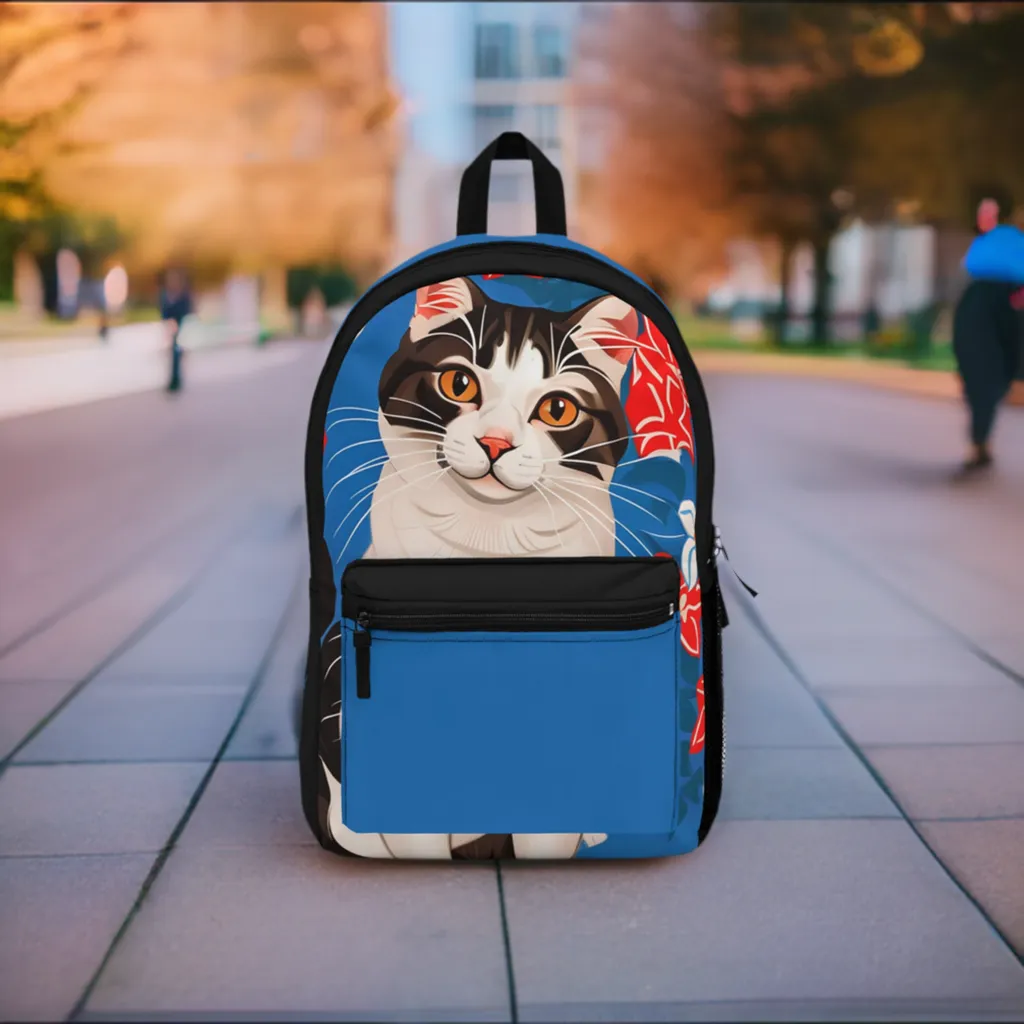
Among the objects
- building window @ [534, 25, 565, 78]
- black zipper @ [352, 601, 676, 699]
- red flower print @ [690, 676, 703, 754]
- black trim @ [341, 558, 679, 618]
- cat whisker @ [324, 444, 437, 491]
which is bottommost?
red flower print @ [690, 676, 703, 754]

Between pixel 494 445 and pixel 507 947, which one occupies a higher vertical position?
pixel 494 445

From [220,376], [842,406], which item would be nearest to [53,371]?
[220,376]

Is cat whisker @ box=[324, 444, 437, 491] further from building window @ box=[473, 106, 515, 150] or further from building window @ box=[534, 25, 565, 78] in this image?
building window @ box=[473, 106, 515, 150]

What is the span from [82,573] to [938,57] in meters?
15.6

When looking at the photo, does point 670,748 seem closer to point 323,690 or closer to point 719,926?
point 719,926

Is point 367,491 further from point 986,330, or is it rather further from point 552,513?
point 986,330

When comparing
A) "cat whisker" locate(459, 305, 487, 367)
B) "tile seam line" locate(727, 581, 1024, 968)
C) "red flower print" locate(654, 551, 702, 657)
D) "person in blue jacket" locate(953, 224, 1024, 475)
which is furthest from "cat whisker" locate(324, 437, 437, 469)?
"person in blue jacket" locate(953, 224, 1024, 475)

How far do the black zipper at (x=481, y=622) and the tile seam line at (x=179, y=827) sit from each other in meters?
0.56

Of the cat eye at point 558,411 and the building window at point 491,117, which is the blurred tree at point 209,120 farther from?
the building window at point 491,117

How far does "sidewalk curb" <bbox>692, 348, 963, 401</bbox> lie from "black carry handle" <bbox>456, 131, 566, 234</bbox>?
45.6 feet

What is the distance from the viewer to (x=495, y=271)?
103 inches

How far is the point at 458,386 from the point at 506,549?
317 mm

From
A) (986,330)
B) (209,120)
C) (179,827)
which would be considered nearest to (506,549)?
(179,827)

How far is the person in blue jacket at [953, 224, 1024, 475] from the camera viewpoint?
9.10 meters
